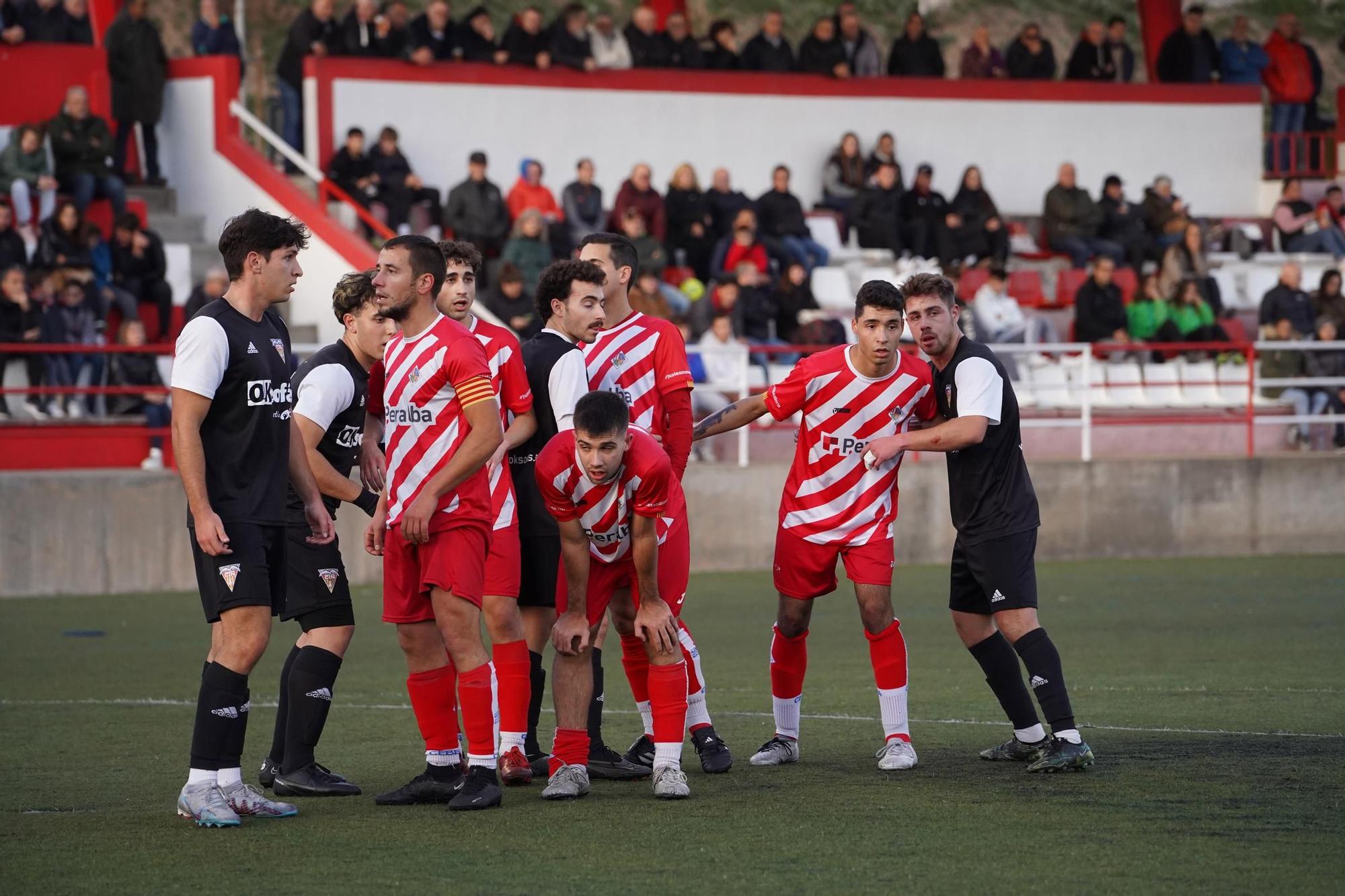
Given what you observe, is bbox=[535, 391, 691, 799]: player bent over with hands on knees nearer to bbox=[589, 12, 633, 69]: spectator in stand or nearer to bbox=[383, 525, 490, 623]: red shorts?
bbox=[383, 525, 490, 623]: red shorts

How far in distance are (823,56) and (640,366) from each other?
1774cm

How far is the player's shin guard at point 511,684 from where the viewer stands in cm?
721

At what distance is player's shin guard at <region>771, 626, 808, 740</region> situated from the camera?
7.92 m

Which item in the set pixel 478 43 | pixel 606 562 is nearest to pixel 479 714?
pixel 606 562

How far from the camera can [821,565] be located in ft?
25.9

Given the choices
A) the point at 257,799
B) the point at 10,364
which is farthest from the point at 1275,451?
the point at 257,799

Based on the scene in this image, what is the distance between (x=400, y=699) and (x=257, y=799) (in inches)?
130

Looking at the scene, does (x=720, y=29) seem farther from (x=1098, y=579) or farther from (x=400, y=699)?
→ (x=400, y=699)

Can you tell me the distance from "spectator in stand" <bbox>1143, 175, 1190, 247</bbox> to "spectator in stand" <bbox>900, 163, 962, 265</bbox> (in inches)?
114

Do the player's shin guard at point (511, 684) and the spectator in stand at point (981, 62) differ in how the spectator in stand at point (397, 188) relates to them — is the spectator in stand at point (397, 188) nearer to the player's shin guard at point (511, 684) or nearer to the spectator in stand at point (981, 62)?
the spectator in stand at point (981, 62)

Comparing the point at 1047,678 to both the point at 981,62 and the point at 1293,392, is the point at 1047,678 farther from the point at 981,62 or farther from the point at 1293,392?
the point at 981,62

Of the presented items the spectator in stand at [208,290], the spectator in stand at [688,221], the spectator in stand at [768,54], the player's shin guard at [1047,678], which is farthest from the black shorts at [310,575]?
the spectator in stand at [768,54]

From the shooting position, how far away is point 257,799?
22.3 ft

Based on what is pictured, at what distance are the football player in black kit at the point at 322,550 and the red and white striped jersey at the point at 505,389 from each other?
0.45 metres
